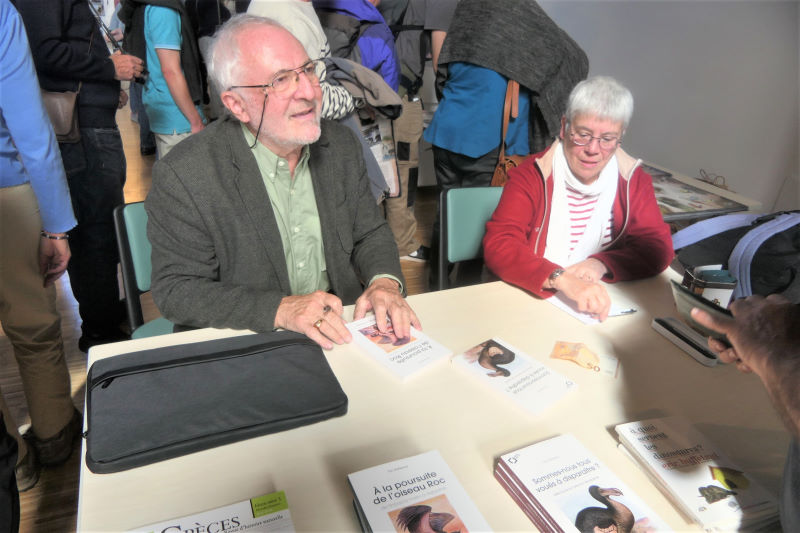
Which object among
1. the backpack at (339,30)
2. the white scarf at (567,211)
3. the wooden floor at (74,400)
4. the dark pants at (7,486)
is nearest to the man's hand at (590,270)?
the white scarf at (567,211)

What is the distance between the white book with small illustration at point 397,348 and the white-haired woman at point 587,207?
0.48 m

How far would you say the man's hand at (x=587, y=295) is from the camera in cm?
140

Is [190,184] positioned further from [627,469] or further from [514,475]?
[627,469]

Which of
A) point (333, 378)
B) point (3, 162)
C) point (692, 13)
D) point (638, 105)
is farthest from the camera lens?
point (638, 105)

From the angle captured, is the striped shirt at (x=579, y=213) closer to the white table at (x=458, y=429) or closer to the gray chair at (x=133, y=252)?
the white table at (x=458, y=429)

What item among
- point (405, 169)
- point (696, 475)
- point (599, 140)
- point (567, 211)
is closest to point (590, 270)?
point (567, 211)

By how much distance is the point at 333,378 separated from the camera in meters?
1.07

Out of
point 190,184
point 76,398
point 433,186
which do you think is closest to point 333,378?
point 190,184

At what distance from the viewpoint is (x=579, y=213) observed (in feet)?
6.12

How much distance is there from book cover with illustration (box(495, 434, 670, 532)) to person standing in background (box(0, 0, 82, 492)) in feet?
4.69

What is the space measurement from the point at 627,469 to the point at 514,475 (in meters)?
0.23

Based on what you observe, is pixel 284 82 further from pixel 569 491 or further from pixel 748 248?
pixel 748 248

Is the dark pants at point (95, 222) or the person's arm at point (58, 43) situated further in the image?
the dark pants at point (95, 222)

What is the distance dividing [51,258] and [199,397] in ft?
3.85
